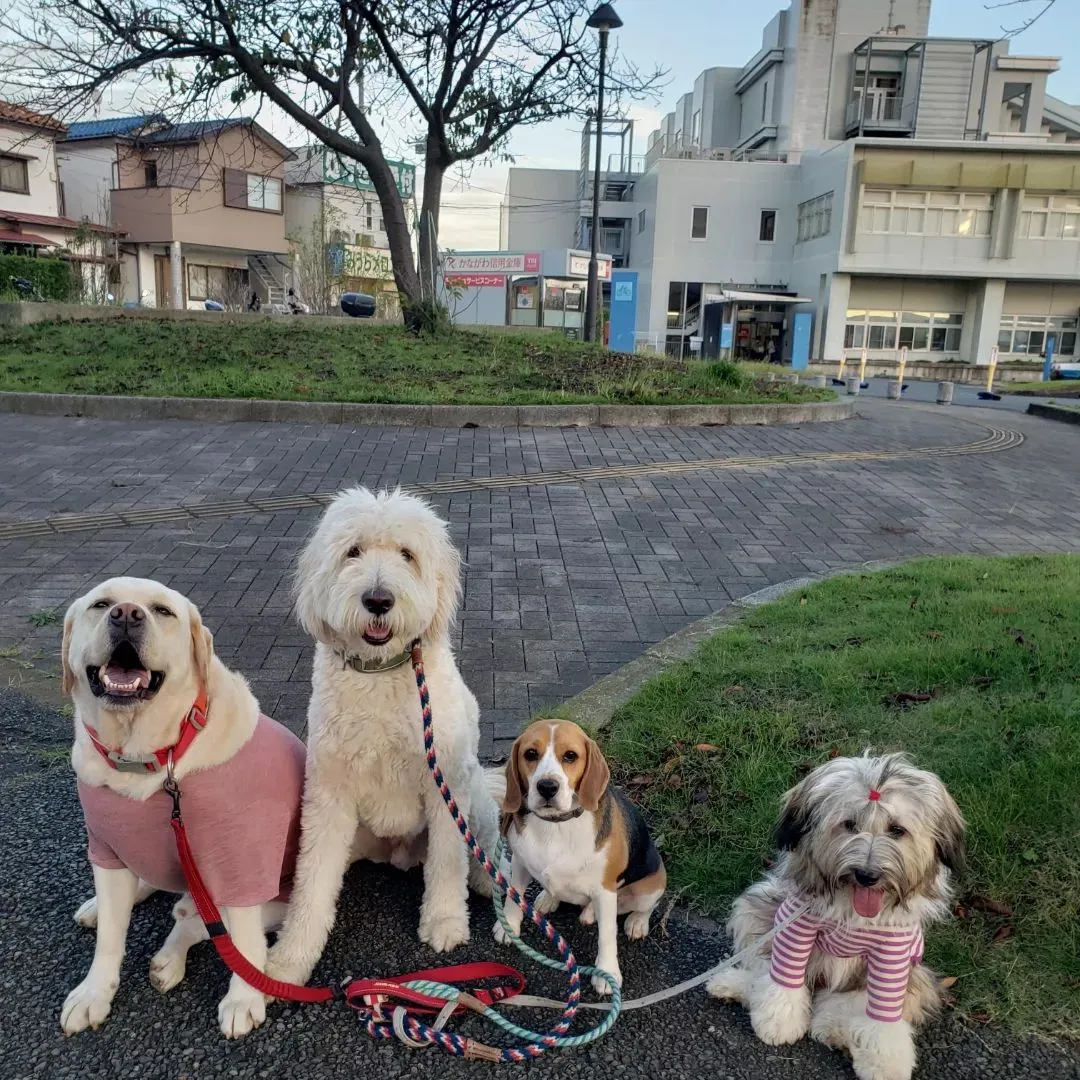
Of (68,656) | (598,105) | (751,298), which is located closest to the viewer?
(68,656)

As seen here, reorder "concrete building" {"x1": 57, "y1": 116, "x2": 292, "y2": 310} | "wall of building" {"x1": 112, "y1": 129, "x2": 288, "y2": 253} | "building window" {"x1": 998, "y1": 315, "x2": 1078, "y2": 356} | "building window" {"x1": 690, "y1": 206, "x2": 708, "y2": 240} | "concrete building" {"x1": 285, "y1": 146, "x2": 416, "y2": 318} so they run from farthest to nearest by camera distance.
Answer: "building window" {"x1": 690, "y1": 206, "x2": 708, "y2": 240} → "building window" {"x1": 998, "y1": 315, "x2": 1078, "y2": 356} → "concrete building" {"x1": 57, "y1": 116, "x2": 292, "y2": 310} → "wall of building" {"x1": 112, "y1": 129, "x2": 288, "y2": 253} → "concrete building" {"x1": 285, "y1": 146, "x2": 416, "y2": 318}

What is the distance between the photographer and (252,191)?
39.3m

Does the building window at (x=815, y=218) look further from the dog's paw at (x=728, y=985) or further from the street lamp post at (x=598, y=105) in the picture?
the dog's paw at (x=728, y=985)

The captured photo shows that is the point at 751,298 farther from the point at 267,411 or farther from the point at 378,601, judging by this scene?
the point at 378,601

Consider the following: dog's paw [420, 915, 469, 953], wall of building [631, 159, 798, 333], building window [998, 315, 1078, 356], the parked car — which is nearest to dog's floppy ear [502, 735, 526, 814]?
dog's paw [420, 915, 469, 953]

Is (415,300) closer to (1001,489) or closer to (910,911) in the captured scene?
(1001,489)

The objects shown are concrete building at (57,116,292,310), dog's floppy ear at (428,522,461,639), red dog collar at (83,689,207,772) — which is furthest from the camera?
concrete building at (57,116,292,310)

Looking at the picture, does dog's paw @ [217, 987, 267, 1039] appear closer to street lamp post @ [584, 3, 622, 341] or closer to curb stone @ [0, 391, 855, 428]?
curb stone @ [0, 391, 855, 428]

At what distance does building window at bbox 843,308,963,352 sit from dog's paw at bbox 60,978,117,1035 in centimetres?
4146

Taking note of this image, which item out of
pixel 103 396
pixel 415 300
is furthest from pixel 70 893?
pixel 415 300

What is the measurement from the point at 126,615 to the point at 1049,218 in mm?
44725

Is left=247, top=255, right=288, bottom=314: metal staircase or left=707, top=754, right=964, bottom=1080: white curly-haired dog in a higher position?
left=247, top=255, right=288, bottom=314: metal staircase

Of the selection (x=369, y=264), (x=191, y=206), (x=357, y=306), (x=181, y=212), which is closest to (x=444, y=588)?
(x=357, y=306)

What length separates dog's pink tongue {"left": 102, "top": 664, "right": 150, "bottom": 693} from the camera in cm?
217
